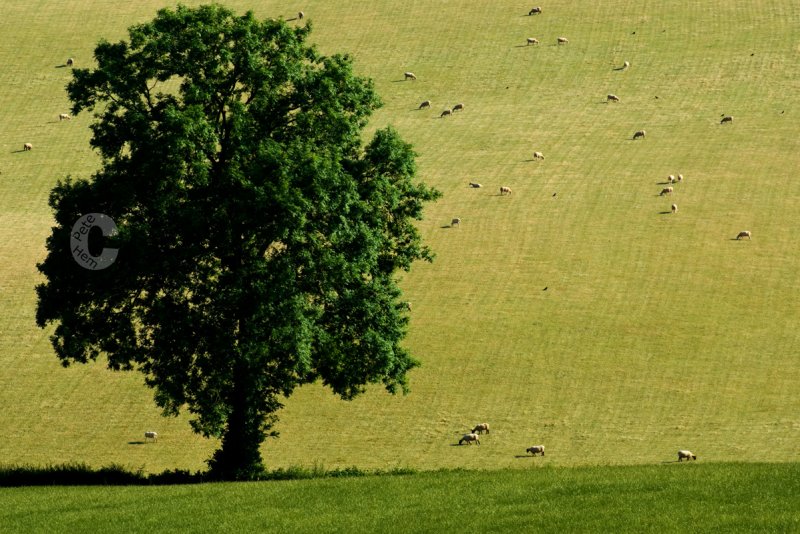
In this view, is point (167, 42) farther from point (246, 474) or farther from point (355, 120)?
point (246, 474)

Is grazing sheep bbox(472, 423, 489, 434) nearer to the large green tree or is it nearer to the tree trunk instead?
the large green tree

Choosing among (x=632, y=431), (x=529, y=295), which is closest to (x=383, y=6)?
(x=529, y=295)

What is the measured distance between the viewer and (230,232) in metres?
40.2

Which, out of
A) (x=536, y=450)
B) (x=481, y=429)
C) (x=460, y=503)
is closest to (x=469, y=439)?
(x=481, y=429)

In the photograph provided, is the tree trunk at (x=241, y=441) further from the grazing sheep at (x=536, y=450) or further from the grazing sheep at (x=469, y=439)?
the grazing sheep at (x=536, y=450)

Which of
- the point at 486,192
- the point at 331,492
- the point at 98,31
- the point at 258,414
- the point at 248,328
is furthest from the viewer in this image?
the point at 98,31

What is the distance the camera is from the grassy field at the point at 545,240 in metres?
50.1

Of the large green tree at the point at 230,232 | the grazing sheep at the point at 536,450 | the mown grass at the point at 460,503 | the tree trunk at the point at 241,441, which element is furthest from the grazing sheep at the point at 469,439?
the mown grass at the point at 460,503

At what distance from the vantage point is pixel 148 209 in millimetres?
40719

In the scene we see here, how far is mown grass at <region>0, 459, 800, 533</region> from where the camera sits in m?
29.6

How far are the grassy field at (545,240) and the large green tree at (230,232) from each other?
7.14 m

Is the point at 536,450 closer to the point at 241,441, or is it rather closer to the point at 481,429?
the point at 481,429

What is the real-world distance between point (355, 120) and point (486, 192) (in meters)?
36.9

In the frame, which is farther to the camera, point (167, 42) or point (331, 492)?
point (167, 42)
